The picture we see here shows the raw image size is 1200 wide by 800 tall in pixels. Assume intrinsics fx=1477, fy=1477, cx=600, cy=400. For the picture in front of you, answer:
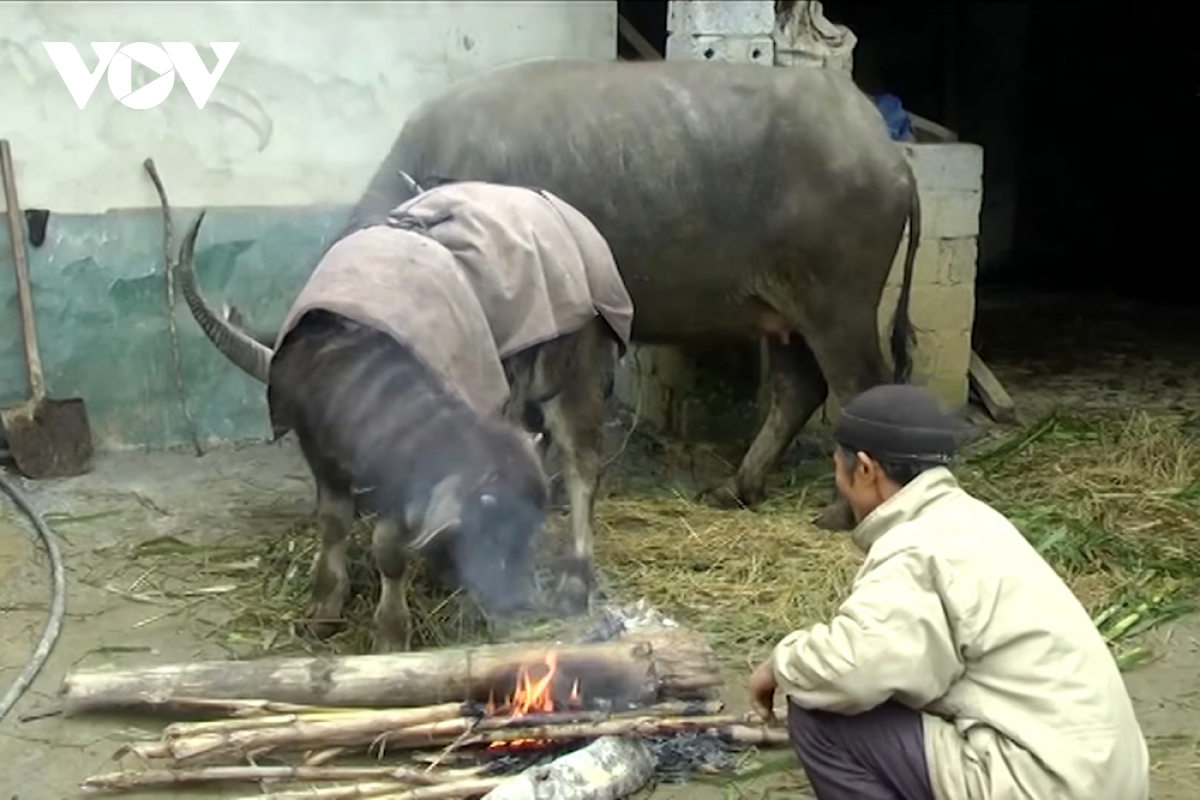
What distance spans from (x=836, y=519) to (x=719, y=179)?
1.47m

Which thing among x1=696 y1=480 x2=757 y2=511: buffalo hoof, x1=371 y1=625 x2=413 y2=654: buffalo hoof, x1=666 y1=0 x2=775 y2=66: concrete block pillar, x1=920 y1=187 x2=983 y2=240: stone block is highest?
x1=666 y1=0 x2=775 y2=66: concrete block pillar

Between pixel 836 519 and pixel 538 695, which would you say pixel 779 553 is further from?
pixel 538 695

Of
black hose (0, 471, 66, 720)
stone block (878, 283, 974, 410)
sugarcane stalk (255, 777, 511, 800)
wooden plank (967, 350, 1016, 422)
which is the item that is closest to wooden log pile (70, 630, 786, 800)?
sugarcane stalk (255, 777, 511, 800)

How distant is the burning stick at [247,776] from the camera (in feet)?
11.9

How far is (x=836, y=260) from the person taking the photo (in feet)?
19.8

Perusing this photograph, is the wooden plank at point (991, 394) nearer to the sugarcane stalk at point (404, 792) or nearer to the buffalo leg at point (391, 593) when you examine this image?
the buffalo leg at point (391, 593)

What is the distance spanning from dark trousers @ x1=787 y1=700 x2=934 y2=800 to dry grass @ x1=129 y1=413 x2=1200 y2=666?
1539mm

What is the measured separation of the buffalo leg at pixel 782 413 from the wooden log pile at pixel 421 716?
224 centimetres

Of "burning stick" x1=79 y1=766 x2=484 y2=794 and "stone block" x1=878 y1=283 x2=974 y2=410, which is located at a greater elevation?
"burning stick" x1=79 y1=766 x2=484 y2=794

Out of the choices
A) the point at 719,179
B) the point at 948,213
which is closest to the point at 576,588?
the point at 719,179

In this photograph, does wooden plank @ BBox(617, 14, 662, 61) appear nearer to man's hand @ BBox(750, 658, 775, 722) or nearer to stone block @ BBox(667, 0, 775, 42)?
stone block @ BBox(667, 0, 775, 42)

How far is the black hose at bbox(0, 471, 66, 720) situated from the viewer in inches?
168

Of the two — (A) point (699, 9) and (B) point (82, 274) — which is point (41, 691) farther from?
→ (A) point (699, 9)

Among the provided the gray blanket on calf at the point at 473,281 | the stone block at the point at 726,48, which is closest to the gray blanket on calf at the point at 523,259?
the gray blanket on calf at the point at 473,281
